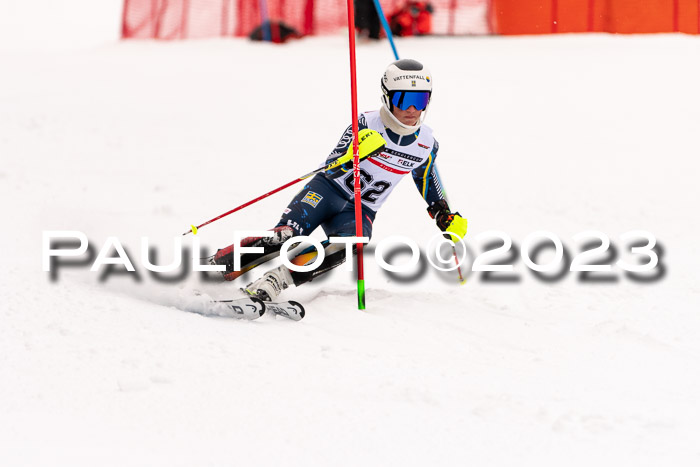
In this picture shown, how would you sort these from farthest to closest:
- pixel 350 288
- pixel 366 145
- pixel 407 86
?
pixel 350 288 < pixel 366 145 < pixel 407 86

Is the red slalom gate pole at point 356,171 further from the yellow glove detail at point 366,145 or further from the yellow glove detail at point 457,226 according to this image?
the yellow glove detail at point 457,226

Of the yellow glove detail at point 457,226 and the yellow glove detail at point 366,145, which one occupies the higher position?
the yellow glove detail at point 366,145

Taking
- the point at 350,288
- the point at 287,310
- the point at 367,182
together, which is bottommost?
the point at 350,288

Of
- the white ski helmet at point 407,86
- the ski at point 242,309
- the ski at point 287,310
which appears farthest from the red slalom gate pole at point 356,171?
the ski at point 242,309

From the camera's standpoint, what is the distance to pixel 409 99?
14.3 ft

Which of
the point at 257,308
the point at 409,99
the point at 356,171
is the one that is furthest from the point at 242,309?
the point at 409,99

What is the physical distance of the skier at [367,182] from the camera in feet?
14.3

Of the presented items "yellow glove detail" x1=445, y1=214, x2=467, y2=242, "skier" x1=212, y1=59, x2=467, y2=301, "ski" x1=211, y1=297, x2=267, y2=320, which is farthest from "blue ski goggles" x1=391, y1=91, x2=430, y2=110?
"ski" x1=211, y1=297, x2=267, y2=320

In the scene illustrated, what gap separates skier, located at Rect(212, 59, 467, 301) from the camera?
4355 mm

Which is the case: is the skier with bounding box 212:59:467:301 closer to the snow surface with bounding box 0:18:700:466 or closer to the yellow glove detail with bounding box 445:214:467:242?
the yellow glove detail with bounding box 445:214:467:242

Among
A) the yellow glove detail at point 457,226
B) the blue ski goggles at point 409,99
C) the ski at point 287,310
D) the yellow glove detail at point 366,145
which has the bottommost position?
the ski at point 287,310

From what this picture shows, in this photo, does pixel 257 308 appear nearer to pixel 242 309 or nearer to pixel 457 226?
pixel 242 309

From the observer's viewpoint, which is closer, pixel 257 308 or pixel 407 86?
pixel 257 308

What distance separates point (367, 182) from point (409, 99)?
57 cm
